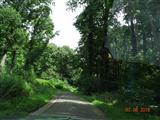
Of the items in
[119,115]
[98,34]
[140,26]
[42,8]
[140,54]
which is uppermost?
[42,8]

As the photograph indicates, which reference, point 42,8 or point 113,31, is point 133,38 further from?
point 42,8

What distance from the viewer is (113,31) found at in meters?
27.5

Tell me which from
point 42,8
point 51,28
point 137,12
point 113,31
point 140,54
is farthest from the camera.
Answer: point 51,28

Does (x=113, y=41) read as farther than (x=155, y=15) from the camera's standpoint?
Yes

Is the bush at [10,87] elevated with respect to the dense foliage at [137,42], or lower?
lower

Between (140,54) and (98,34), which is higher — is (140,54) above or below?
below

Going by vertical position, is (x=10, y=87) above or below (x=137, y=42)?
below

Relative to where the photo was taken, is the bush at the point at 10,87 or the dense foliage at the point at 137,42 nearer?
the dense foliage at the point at 137,42

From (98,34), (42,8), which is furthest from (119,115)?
(42,8)

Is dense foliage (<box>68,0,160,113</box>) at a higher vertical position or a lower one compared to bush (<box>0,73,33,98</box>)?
higher

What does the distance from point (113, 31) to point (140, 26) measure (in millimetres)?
3964

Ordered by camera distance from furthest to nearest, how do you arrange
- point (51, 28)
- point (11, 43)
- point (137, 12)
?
point (51, 28), point (11, 43), point (137, 12)

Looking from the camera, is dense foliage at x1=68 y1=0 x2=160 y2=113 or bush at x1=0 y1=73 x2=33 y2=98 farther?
bush at x1=0 y1=73 x2=33 y2=98

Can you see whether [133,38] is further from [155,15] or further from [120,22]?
[155,15]
